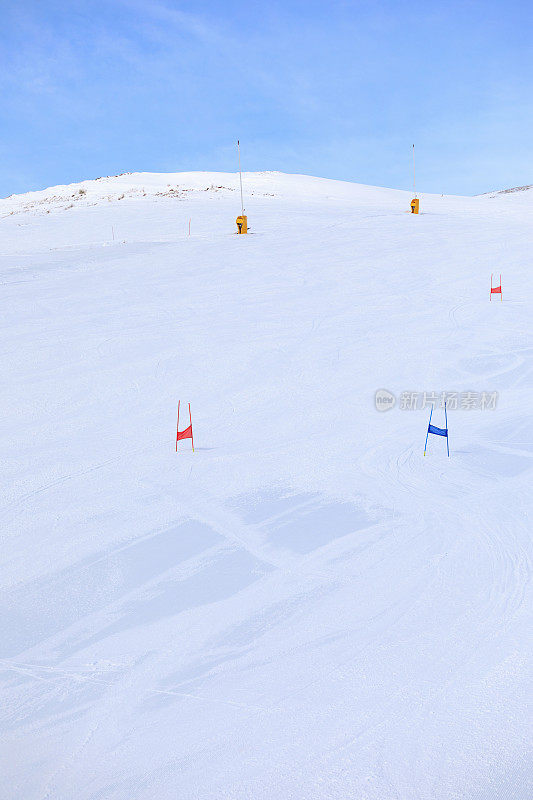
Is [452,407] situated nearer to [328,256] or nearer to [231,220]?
[328,256]

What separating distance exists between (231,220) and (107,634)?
22903 mm

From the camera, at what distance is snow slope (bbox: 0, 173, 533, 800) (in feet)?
10.7

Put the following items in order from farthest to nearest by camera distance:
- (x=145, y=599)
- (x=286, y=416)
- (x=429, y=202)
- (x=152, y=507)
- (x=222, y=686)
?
(x=429, y=202), (x=286, y=416), (x=152, y=507), (x=145, y=599), (x=222, y=686)

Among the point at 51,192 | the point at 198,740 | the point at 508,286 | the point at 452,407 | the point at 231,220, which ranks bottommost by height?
the point at 198,740

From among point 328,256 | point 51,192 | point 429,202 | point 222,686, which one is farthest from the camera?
point 51,192

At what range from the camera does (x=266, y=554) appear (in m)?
5.09

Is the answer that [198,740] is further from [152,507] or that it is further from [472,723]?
[152,507]

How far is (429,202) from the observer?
3350 centimetres

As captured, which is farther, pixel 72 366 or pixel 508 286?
pixel 508 286

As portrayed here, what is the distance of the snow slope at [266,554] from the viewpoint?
10.7ft

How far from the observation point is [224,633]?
416 centimetres

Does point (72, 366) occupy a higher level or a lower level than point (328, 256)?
lower

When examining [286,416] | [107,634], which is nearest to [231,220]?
[286,416]

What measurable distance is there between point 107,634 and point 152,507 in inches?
73.1
